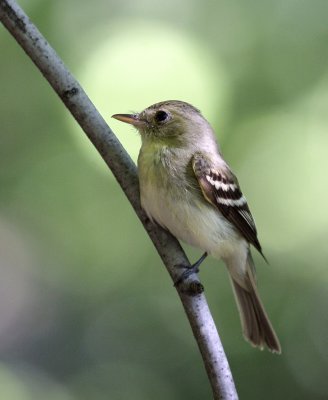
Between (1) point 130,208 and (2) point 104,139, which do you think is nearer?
(2) point 104,139

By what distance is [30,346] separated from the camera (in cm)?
457

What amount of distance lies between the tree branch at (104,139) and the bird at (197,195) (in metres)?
0.23

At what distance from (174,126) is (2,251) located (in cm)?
177

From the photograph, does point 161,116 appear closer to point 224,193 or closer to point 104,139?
point 224,193

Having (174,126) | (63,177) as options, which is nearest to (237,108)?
(174,126)

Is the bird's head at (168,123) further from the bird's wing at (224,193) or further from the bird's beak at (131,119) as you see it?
the bird's wing at (224,193)

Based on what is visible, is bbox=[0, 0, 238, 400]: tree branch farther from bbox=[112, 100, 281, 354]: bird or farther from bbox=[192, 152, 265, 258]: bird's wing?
bbox=[192, 152, 265, 258]: bird's wing

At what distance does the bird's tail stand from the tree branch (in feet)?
3.42

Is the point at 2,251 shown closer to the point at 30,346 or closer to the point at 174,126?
the point at 30,346

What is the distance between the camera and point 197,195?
3.23 meters

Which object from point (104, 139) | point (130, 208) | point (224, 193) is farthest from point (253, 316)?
point (104, 139)

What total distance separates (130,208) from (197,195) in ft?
4.24

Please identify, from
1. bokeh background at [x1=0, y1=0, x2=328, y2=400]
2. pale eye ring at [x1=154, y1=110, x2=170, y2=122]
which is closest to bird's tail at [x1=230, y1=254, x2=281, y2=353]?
bokeh background at [x1=0, y1=0, x2=328, y2=400]

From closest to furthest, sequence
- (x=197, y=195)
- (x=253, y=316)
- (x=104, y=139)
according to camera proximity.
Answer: (x=104, y=139)
(x=197, y=195)
(x=253, y=316)
